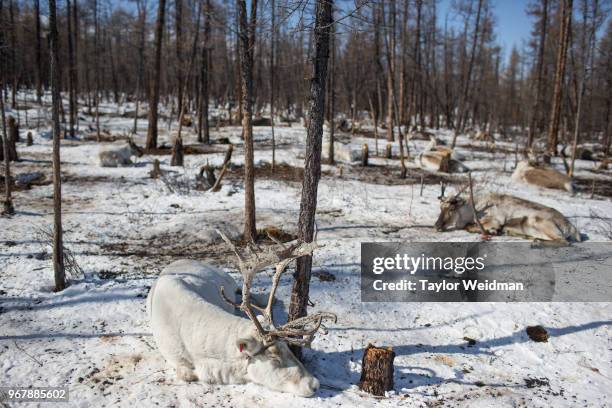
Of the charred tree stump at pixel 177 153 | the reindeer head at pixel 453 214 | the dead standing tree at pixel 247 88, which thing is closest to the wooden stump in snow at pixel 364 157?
the charred tree stump at pixel 177 153

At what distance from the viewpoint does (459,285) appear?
7191mm

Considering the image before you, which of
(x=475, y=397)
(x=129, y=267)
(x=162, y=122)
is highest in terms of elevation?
(x=162, y=122)

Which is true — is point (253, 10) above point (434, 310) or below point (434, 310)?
above

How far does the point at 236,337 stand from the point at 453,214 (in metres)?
6.06

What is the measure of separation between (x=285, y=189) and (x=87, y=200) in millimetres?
4723

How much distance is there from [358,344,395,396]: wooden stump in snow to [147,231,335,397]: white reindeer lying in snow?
545 millimetres

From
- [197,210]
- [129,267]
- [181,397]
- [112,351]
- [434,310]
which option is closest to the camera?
[181,397]

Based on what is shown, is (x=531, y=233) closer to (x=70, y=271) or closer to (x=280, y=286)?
(x=280, y=286)

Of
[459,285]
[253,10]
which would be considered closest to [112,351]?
[459,285]

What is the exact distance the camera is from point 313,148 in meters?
4.86

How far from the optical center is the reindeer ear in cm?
462

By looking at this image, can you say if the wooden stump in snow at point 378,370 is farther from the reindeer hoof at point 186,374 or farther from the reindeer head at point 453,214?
the reindeer head at point 453,214

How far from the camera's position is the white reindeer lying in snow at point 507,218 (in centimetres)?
867

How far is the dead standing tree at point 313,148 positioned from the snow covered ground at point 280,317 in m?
0.82
